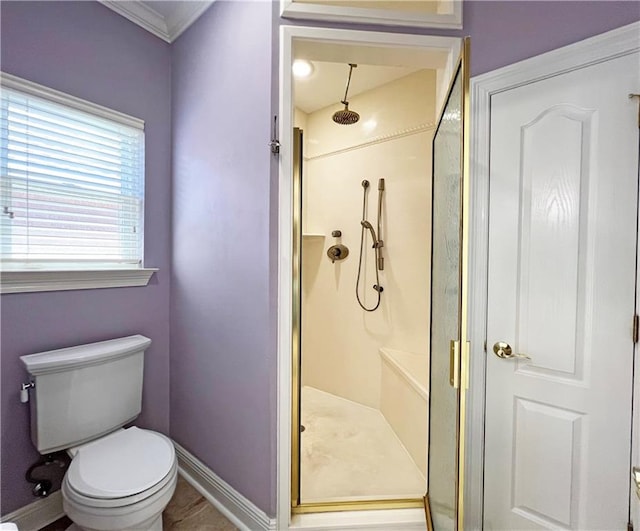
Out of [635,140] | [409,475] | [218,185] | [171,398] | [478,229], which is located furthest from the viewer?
[171,398]

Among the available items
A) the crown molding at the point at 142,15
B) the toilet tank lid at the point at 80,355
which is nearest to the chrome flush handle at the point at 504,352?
the toilet tank lid at the point at 80,355

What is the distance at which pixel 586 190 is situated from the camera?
1.16 m

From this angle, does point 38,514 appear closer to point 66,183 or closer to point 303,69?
point 66,183

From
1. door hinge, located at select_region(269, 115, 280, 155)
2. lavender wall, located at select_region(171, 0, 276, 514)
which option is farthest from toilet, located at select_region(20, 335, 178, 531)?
door hinge, located at select_region(269, 115, 280, 155)

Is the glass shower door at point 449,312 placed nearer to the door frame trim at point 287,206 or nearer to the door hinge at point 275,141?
the door frame trim at point 287,206

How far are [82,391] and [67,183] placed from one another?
1036 millimetres

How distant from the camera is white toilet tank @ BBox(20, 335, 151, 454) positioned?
1329 millimetres

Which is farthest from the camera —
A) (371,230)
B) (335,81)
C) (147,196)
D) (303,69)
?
(371,230)

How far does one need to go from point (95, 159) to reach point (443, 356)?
6.60ft

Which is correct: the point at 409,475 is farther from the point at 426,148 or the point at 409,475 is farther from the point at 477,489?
the point at 426,148

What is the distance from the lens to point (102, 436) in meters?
1.49

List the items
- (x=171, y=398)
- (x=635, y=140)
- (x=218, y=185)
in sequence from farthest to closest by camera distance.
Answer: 1. (x=171, y=398)
2. (x=218, y=185)
3. (x=635, y=140)

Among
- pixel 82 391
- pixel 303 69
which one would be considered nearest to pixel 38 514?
pixel 82 391

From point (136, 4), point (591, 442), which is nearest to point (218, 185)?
point (136, 4)
